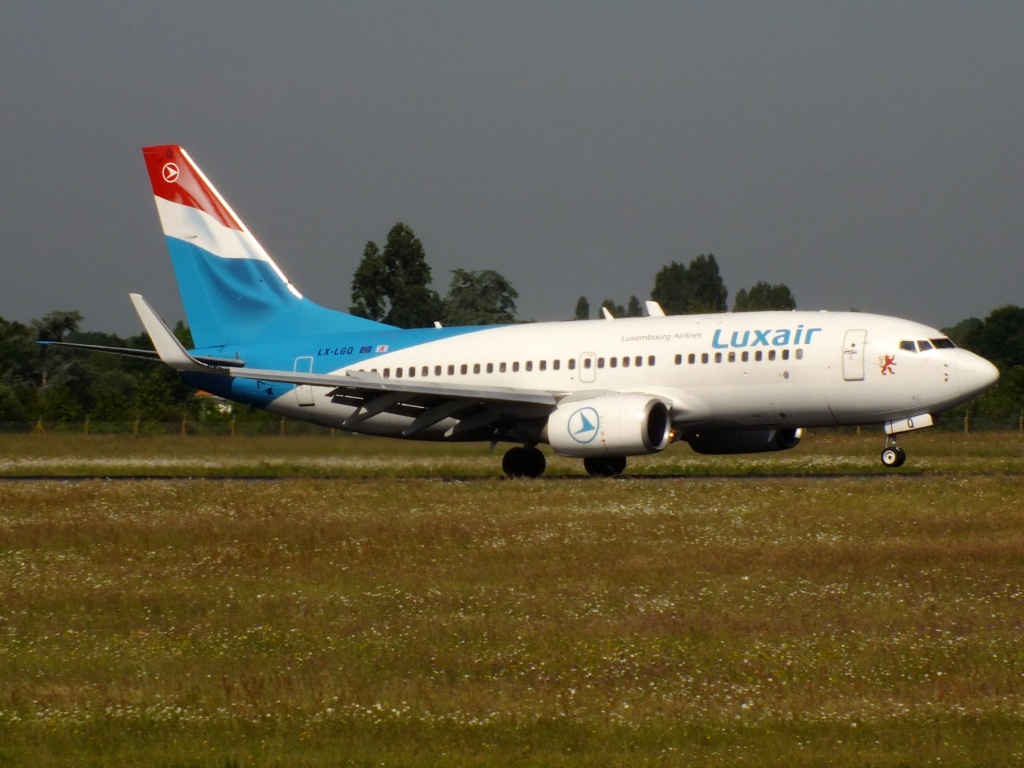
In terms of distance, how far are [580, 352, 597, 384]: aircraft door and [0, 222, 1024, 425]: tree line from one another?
62.2ft

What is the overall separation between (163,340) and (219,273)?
5.93 metres

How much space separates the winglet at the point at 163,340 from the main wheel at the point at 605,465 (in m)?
8.14

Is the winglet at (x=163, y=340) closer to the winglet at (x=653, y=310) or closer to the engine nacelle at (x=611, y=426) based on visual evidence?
the engine nacelle at (x=611, y=426)

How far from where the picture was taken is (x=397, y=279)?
116 m

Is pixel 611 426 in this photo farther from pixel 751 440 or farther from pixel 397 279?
pixel 397 279

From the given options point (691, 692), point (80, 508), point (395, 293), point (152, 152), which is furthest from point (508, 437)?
point (395, 293)

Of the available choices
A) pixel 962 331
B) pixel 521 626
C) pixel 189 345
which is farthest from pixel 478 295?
pixel 521 626

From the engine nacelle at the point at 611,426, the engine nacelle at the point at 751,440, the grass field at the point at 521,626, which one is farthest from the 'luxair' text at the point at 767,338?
the grass field at the point at 521,626

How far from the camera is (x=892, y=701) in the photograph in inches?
371

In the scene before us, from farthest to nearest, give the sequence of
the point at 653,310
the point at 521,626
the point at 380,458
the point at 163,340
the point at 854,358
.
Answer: the point at 380,458
the point at 653,310
the point at 163,340
the point at 854,358
the point at 521,626

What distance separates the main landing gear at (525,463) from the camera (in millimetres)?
29484

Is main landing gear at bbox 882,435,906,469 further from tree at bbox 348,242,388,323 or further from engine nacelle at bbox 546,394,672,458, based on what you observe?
tree at bbox 348,242,388,323

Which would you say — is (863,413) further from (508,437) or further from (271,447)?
(271,447)

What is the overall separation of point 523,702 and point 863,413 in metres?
17.9
